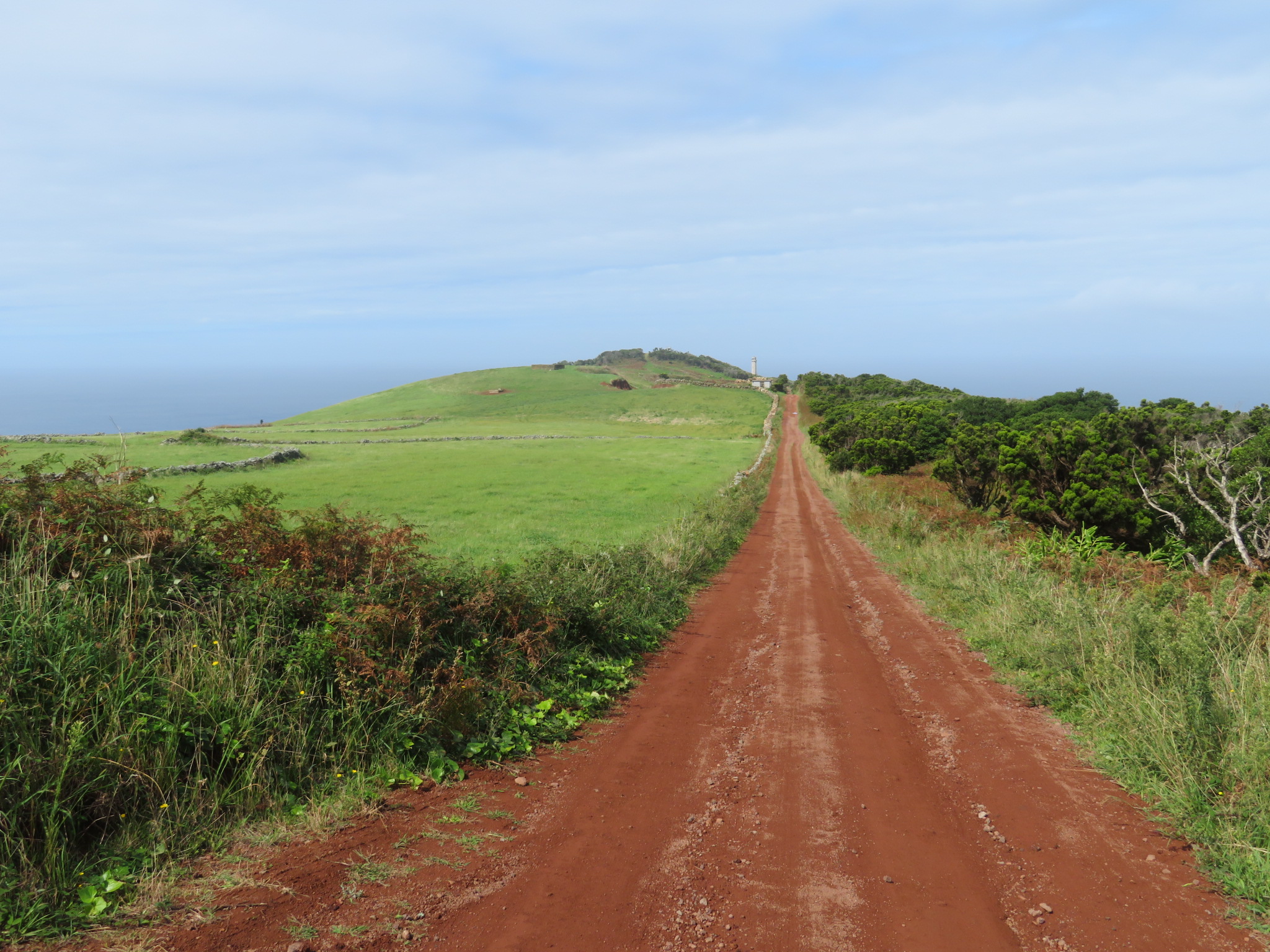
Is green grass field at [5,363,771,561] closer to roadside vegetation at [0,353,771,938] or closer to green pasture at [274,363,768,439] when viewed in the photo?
green pasture at [274,363,768,439]

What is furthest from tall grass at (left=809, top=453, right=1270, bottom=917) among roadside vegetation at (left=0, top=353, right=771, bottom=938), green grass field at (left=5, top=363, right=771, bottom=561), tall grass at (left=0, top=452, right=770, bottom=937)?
green grass field at (left=5, top=363, right=771, bottom=561)

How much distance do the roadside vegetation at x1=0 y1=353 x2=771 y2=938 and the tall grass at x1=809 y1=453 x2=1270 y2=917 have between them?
18.0 ft

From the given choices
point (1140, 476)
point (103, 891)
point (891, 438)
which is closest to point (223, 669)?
point (103, 891)

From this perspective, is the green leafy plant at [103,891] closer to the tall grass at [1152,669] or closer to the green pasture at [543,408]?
the tall grass at [1152,669]

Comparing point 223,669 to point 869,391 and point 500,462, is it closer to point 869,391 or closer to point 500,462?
point 500,462

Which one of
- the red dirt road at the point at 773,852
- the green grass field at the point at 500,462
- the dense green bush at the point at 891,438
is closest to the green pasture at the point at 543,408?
the green grass field at the point at 500,462

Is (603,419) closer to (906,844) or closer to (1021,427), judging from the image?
(1021,427)

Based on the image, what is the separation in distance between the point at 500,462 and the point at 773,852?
39.0m

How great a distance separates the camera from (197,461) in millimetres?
35781

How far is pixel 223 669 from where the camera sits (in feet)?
19.0

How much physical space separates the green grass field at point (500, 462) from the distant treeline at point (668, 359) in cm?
6787

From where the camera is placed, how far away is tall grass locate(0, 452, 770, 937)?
458cm

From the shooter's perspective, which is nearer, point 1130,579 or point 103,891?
point 103,891

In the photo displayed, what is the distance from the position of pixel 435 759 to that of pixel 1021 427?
38.3m
